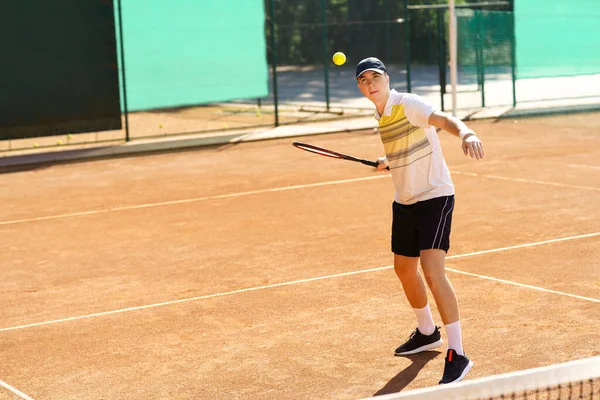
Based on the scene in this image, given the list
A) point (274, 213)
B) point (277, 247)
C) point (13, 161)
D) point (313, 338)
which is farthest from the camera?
point (13, 161)

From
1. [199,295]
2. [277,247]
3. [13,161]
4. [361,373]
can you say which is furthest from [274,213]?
[13,161]

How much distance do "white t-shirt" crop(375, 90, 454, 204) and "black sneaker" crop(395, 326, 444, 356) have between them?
3.12 feet

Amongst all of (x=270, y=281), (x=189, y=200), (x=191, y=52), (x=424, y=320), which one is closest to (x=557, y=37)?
(x=191, y=52)

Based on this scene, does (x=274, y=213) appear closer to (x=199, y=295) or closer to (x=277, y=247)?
(x=277, y=247)

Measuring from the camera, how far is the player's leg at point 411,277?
679 cm

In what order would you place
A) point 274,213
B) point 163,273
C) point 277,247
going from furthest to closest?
1. point 274,213
2. point 277,247
3. point 163,273

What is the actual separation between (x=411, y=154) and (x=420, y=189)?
0.22m

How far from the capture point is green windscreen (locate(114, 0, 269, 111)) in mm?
20531

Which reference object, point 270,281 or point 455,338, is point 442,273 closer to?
point 455,338

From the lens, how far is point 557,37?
77.6 feet

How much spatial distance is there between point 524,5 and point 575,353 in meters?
18.1

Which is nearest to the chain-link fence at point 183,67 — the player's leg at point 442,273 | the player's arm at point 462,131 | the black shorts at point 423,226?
the black shorts at point 423,226

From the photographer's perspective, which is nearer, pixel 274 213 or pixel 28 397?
pixel 28 397

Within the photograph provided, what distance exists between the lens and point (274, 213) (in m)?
12.8
